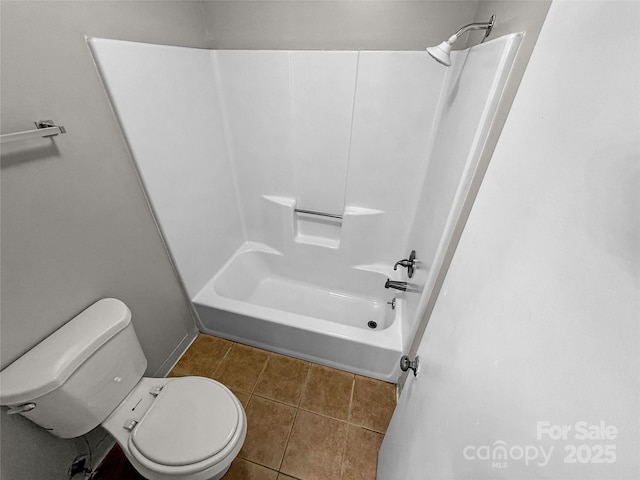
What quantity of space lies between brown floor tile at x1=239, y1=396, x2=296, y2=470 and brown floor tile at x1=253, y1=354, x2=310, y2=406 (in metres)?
0.04

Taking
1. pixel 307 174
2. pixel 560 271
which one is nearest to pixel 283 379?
pixel 307 174

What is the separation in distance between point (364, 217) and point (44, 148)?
5.02 feet

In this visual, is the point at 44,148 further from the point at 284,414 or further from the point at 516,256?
the point at 284,414

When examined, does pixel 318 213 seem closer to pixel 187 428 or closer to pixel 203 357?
pixel 203 357

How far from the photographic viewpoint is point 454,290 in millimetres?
646

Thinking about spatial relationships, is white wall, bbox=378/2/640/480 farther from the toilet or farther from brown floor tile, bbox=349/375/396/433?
brown floor tile, bbox=349/375/396/433

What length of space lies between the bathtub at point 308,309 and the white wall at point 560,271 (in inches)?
36.6

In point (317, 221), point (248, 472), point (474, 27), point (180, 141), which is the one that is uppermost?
point (474, 27)

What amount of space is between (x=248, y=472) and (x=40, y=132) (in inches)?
61.6

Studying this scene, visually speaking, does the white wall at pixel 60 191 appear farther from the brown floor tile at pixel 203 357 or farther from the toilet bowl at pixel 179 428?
the brown floor tile at pixel 203 357

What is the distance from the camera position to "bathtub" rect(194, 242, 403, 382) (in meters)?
1.48

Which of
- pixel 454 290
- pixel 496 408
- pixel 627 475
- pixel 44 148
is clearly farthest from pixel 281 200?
pixel 627 475

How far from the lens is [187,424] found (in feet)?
3.38

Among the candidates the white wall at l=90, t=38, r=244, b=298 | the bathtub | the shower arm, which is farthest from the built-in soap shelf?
the shower arm
